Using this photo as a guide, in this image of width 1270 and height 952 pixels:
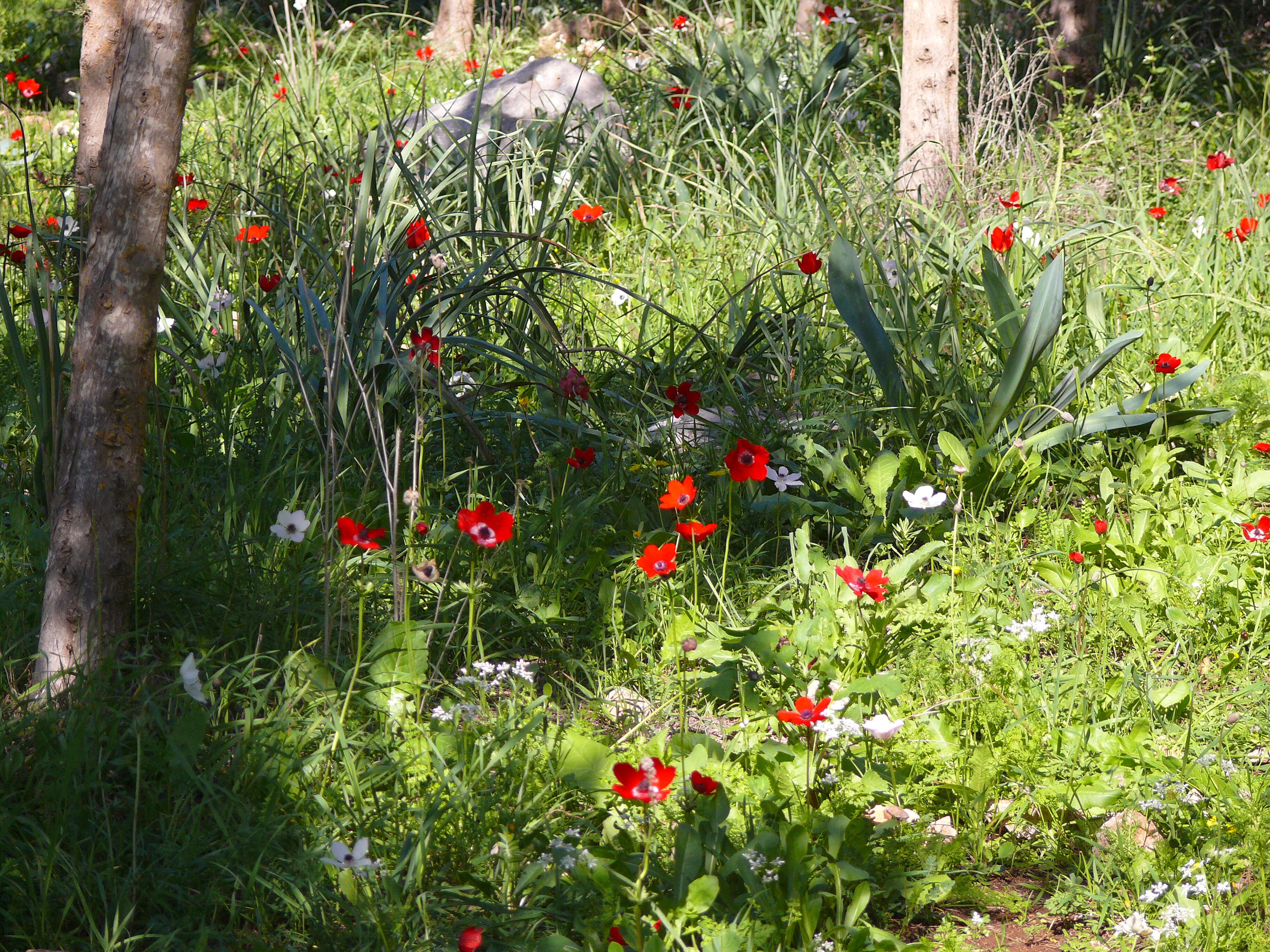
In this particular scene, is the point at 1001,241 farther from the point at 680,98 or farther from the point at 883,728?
the point at 680,98

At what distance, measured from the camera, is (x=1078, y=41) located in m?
5.86

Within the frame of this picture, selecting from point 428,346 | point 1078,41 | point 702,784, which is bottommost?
point 702,784

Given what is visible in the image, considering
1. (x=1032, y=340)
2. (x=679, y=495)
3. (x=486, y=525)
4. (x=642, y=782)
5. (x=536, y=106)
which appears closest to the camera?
(x=642, y=782)

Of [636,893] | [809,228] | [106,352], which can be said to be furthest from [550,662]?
[809,228]

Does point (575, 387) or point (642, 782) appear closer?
point (642, 782)

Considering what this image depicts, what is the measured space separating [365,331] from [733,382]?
3.53ft

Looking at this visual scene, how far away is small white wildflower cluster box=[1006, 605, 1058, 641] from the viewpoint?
6.36 ft

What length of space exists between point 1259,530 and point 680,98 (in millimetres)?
3529

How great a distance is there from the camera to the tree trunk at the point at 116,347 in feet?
5.61

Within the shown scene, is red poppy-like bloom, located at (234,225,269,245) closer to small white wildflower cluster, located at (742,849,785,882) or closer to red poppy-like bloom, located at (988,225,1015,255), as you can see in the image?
red poppy-like bloom, located at (988,225,1015,255)

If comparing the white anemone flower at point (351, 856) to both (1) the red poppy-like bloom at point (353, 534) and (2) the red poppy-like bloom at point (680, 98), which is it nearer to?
(1) the red poppy-like bloom at point (353, 534)

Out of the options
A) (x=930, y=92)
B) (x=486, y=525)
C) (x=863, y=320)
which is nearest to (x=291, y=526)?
(x=486, y=525)

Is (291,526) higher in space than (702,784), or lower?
higher

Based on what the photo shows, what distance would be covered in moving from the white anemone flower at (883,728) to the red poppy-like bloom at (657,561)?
399 millimetres
